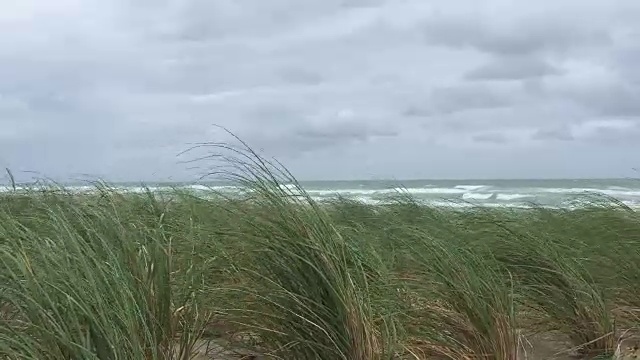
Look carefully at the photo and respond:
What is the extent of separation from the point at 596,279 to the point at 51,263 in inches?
136

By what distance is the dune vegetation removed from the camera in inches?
88.0

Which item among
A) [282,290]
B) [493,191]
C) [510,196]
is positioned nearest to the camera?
[282,290]

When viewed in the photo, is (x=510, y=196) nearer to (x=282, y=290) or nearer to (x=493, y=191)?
(x=493, y=191)

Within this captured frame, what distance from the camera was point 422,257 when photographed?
3.45 meters

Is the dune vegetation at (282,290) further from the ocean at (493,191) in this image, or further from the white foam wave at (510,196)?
the white foam wave at (510,196)

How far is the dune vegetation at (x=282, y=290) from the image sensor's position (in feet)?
7.33

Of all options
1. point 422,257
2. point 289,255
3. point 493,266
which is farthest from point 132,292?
point 493,266

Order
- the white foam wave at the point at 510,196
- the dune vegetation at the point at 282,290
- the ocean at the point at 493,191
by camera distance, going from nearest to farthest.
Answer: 1. the dune vegetation at the point at 282,290
2. the ocean at the point at 493,191
3. the white foam wave at the point at 510,196

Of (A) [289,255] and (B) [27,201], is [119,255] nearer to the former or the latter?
(A) [289,255]

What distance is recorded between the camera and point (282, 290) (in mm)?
2809

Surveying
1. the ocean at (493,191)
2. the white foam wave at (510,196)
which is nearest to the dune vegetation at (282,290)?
the ocean at (493,191)

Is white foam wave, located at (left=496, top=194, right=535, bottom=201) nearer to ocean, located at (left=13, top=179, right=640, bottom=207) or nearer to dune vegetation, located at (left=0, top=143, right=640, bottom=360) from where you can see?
ocean, located at (left=13, top=179, right=640, bottom=207)

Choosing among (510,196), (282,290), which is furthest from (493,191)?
(282,290)

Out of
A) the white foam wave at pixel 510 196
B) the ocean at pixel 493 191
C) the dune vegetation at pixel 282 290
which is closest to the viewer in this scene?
the dune vegetation at pixel 282 290
